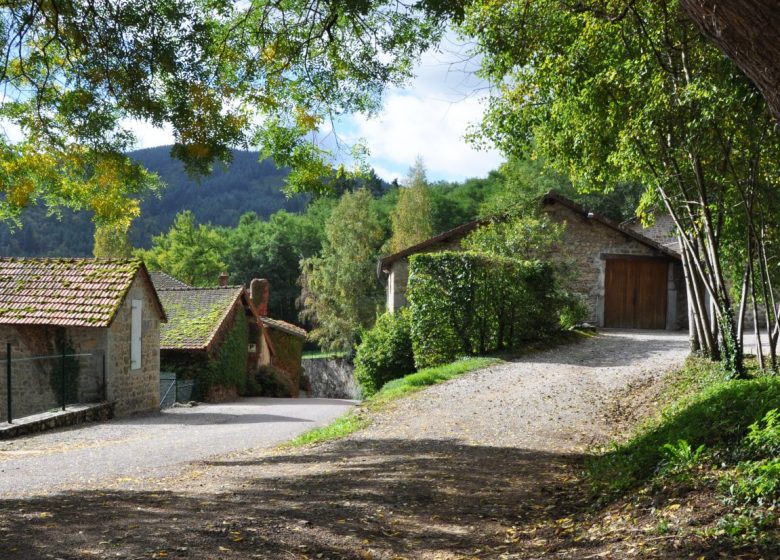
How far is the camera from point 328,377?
42.4 metres

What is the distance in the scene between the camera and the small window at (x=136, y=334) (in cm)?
1767

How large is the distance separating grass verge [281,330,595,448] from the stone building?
5.72 metres

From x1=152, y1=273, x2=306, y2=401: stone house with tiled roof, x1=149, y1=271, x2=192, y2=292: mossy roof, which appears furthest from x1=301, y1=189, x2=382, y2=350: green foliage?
x1=152, y1=273, x2=306, y2=401: stone house with tiled roof

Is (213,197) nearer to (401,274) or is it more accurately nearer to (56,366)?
(401,274)

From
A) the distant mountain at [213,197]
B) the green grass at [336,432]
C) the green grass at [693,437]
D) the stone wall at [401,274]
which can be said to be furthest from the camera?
the distant mountain at [213,197]

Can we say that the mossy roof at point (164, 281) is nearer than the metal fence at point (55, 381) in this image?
No

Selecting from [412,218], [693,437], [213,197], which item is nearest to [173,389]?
[693,437]

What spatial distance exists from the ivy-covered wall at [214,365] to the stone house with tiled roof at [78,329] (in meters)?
5.83

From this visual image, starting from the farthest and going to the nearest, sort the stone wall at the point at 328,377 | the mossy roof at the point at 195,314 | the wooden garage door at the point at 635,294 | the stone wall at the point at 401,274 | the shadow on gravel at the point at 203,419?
1. the stone wall at the point at 328,377
2. the wooden garage door at the point at 635,294
3. the stone wall at the point at 401,274
4. the mossy roof at the point at 195,314
5. the shadow on gravel at the point at 203,419

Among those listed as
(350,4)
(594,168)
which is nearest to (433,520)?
(350,4)

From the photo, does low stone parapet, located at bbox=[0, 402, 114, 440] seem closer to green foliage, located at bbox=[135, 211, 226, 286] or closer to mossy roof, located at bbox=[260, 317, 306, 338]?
mossy roof, located at bbox=[260, 317, 306, 338]

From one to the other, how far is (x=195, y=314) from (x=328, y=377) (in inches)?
661

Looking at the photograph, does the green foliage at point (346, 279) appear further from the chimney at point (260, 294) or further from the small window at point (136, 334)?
the small window at point (136, 334)

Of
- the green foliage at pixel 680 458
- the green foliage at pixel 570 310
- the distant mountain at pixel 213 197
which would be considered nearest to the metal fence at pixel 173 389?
the green foliage at pixel 570 310
